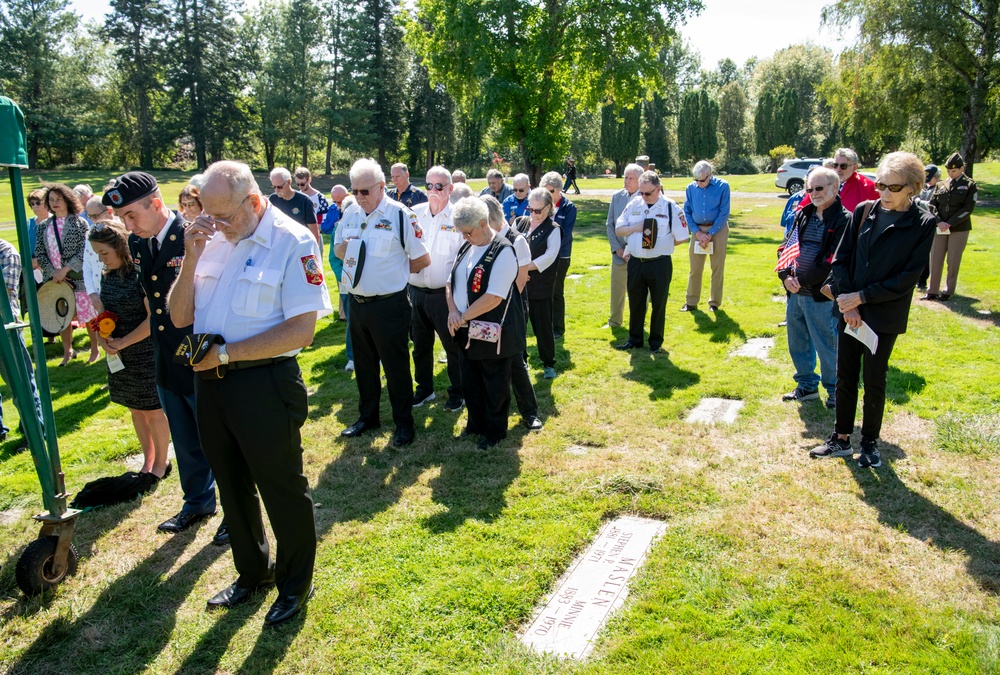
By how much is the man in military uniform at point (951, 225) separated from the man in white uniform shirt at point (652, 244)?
4369mm

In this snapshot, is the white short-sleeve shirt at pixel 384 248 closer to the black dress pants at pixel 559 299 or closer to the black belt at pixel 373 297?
the black belt at pixel 373 297

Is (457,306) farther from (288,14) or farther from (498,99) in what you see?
(288,14)

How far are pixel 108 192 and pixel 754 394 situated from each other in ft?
17.3

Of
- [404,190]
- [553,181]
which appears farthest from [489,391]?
[404,190]

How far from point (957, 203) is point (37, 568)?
35.5 feet

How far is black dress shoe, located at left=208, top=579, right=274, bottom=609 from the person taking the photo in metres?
3.49

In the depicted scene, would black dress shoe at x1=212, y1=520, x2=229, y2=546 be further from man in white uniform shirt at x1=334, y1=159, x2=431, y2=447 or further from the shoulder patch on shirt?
the shoulder patch on shirt

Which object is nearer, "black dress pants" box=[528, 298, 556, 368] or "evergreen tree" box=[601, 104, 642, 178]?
"black dress pants" box=[528, 298, 556, 368]

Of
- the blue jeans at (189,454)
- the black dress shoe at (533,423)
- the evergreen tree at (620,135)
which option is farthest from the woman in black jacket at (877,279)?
the evergreen tree at (620,135)

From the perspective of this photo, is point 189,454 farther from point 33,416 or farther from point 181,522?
point 33,416

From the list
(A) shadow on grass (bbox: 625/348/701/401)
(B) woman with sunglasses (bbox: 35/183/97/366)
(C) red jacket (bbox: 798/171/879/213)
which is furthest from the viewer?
(C) red jacket (bbox: 798/171/879/213)

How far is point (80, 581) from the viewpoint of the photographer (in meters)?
3.76

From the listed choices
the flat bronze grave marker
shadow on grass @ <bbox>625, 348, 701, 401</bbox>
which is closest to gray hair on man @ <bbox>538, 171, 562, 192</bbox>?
shadow on grass @ <bbox>625, 348, 701, 401</bbox>

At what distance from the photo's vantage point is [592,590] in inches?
140
